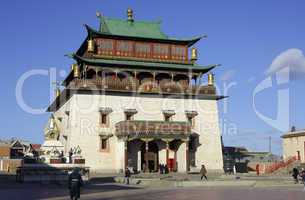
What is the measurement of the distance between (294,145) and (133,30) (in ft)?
77.8

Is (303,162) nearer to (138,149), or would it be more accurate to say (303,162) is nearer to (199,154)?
(199,154)

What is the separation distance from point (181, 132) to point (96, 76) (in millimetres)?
11079

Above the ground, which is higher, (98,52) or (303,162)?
(98,52)

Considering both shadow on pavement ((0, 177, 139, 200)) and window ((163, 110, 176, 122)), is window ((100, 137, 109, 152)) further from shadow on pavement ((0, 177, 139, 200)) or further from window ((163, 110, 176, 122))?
shadow on pavement ((0, 177, 139, 200))

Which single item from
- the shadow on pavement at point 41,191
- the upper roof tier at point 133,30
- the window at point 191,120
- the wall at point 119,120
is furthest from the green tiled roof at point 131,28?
the shadow on pavement at point 41,191

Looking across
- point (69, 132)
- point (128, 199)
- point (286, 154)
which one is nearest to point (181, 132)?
point (69, 132)

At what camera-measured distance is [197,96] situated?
185ft

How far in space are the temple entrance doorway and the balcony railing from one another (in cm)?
595

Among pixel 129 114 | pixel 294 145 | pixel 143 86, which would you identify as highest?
pixel 143 86

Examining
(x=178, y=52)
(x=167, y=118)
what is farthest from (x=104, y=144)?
(x=178, y=52)

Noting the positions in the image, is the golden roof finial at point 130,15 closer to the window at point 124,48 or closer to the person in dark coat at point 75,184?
the window at point 124,48

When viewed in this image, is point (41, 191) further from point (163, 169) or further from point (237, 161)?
point (237, 161)

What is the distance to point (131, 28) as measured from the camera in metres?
60.2

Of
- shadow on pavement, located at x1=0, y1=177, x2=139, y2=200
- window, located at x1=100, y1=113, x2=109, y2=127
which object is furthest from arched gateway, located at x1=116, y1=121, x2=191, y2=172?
shadow on pavement, located at x1=0, y1=177, x2=139, y2=200
